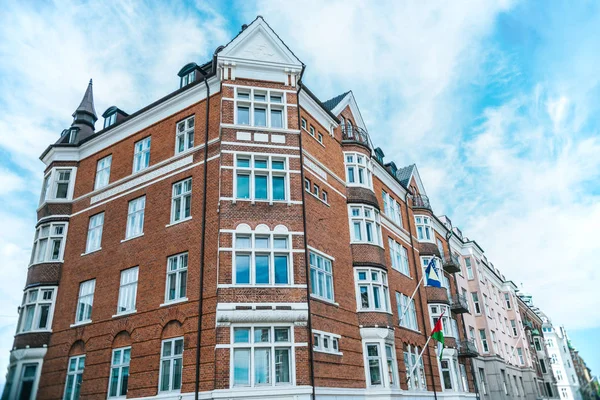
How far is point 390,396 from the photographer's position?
2147cm

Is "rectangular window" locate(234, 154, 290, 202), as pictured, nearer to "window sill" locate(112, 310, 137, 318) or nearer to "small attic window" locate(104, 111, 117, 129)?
"window sill" locate(112, 310, 137, 318)

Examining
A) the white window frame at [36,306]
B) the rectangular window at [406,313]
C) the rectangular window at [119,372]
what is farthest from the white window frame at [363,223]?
the white window frame at [36,306]

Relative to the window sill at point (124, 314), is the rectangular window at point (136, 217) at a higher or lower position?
higher

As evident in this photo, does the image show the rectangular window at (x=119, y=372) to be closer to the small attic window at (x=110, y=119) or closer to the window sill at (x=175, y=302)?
the window sill at (x=175, y=302)

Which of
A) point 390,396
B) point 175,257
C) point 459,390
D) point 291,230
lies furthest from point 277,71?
point 459,390

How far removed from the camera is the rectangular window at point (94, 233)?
928 inches

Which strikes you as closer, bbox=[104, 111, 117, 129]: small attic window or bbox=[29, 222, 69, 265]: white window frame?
bbox=[29, 222, 69, 265]: white window frame

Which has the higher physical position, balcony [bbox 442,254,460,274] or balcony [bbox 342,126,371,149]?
balcony [bbox 342,126,371,149]

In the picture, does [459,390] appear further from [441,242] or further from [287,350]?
[287,350]

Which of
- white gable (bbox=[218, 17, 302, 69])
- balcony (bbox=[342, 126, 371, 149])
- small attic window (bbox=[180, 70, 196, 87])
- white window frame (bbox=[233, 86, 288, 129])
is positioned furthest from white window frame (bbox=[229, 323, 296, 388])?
small attic window (bbox=[180, 70, 196, 87])

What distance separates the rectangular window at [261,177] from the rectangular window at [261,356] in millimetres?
5434

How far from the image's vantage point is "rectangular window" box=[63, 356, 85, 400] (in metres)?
20.6

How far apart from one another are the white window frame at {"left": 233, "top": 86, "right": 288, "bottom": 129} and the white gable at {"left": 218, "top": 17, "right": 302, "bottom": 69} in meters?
1.33

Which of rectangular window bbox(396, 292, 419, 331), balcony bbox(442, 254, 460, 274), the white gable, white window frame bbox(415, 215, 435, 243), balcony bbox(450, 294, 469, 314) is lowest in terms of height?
rectangular window bbox(396, 292, 419, 331)
